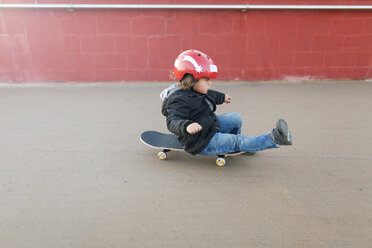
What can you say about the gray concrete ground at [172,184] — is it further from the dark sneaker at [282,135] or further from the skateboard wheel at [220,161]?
the dark sneaker at [282,135]

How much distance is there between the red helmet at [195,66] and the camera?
2617 mm

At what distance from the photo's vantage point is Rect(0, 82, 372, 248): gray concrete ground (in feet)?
6.70

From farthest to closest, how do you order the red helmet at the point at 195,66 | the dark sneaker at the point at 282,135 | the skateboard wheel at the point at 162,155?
1. the skateboard wheel at the point at 162,155
2. the red helmet at the point at 195,66
3. the dark sneaker at the point at 282,135

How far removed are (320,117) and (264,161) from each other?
5.10ft

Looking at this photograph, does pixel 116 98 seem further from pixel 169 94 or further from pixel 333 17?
pixel 333 17

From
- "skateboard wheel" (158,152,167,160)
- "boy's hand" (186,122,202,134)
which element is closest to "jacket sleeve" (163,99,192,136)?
"boy's hand" (186,122,202,134)

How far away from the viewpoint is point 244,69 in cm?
565

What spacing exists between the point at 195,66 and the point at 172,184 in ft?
3.27

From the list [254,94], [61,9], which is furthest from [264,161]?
[61,9]

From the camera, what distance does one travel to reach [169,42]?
5.43 meters

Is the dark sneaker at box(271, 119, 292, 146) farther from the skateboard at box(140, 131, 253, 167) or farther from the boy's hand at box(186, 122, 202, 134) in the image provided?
the boy's hand at box(186, 122, 202, 134)

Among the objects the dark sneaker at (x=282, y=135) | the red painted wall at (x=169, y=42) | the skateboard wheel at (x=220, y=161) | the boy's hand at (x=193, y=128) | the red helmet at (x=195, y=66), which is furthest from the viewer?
the red painted wall at (x=169, y=42)

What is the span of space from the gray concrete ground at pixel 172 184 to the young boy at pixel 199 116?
0.79 ft

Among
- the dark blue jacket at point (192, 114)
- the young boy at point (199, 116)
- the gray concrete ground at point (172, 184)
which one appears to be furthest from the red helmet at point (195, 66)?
the gray concrete ground at point (172, 184)
